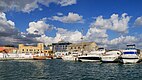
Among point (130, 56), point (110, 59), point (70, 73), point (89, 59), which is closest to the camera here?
point (70, 73)

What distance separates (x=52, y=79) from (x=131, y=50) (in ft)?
275

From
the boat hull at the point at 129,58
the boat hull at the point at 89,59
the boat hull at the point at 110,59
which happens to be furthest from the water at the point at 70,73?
the boat hull at the point at 89,59

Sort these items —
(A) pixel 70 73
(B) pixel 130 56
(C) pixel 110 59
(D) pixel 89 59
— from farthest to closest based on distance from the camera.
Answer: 1. (D) pixel 89 59
2. (C) pixel 110 59
3. (B) pixel 130 56
4. (A) pixel 70 73

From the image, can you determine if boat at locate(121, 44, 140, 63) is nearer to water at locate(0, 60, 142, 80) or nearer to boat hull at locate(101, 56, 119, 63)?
boat hull at locate(101, 56, 119, 63)

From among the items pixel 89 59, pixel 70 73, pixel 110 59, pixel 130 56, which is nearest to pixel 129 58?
pixel 130 56

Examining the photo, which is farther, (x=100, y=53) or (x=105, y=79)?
(x=100, y=53)

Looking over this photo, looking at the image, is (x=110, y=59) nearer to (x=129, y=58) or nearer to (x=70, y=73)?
(x=129, y=58)

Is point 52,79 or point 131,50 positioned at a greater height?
point 131,50

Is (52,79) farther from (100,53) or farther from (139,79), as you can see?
(100,53)

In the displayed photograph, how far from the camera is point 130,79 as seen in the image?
64.1m

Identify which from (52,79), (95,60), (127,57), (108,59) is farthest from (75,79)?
(95,60)

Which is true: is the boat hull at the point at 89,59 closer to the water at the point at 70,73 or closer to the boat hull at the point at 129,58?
the boat hull at the point at 129,58

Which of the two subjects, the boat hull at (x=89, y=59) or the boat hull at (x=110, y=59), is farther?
the boat hull at (x=89, y=59)

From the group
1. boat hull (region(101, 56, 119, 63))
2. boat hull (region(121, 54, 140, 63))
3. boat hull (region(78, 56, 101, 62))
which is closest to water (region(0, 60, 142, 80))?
boat hull (region(121, 54, 140, 63))
